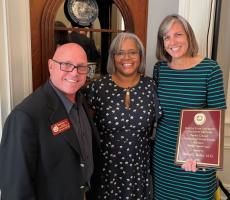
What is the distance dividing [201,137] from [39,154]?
2.54 ft

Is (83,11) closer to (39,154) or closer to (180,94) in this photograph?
(180,94)

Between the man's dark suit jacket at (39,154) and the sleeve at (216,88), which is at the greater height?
the sleeve at (216,88)

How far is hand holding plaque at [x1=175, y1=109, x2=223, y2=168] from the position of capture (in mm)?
1314

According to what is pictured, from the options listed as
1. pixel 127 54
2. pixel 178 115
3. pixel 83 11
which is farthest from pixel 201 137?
pixel 83 11

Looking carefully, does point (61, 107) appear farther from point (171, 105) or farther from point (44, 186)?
point (171, 105)

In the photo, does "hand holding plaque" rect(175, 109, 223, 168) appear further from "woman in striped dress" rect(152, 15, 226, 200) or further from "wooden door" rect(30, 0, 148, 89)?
"wooden door" rect(30, 0, 148, 89)

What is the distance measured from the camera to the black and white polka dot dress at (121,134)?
1529 mm

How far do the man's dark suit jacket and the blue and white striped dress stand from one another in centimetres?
59

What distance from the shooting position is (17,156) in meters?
1.00

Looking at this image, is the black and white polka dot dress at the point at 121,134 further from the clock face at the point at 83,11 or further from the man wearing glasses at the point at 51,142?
the clock face at the point at 83,11

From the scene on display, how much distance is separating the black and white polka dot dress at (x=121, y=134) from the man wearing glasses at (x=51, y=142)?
0.77ft

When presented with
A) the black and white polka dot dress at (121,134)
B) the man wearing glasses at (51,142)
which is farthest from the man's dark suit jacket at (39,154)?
the black and white polka dot dress at (121,134)

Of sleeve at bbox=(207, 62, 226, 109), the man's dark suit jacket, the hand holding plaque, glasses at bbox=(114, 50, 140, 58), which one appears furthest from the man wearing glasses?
sleeve at bbox=(207, 62, 226, 109)

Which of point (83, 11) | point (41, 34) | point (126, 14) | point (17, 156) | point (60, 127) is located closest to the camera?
point (17, 156)
